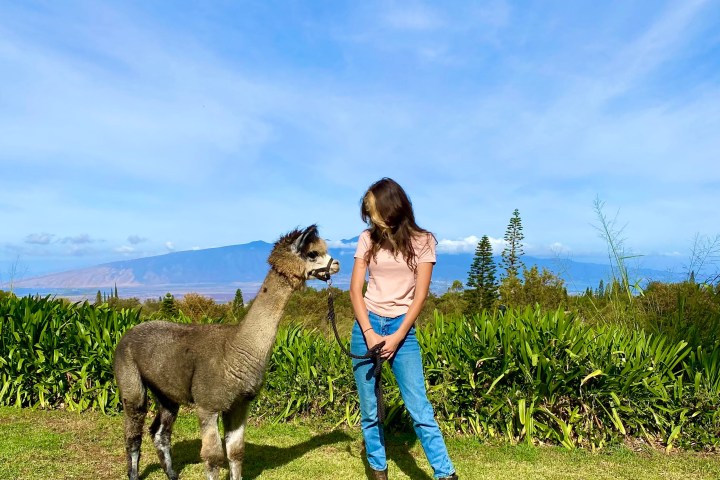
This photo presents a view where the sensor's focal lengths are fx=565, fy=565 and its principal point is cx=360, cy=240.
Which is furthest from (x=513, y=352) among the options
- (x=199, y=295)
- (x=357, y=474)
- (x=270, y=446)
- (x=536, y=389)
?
(x=199, y=295)

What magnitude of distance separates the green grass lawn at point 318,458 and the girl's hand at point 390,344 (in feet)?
6.41

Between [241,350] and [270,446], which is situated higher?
[241,350]

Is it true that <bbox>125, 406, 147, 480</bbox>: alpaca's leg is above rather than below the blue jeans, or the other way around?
below

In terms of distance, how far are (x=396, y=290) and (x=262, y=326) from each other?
1.16 m

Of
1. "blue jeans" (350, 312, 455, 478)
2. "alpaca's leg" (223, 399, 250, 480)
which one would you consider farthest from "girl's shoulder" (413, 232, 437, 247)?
"alpaca's leg" (223, 399, 250, 480)

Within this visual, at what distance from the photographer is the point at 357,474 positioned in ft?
18.6

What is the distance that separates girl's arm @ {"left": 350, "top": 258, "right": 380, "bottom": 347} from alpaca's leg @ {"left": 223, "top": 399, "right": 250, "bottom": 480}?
1.30 m

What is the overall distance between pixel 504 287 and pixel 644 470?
12.3 m

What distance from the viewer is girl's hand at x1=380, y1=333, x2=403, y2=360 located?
13.9ft

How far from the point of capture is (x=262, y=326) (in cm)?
461

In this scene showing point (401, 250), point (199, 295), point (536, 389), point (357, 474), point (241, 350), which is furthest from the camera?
point (199, 295)

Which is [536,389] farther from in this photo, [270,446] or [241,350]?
[241,350]

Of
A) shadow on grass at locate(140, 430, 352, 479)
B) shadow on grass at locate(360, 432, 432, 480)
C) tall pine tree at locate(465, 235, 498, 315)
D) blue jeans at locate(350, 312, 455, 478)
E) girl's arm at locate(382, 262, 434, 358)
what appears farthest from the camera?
tall pine tree at locate(465, 235, 498, 315)

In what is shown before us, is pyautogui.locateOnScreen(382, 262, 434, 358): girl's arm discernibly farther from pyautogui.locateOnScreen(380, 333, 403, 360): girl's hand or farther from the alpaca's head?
the alpaca's head
